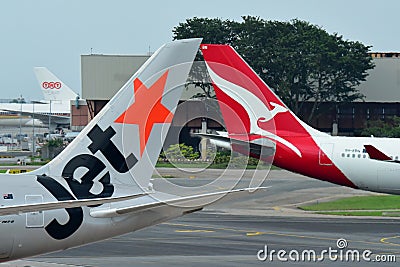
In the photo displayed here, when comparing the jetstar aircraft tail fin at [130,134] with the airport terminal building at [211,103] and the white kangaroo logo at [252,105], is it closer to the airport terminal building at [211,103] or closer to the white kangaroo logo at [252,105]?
the white kangaroo logo at [252,105]

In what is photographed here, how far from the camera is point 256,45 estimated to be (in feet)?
284

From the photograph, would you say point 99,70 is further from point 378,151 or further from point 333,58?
point 378,151

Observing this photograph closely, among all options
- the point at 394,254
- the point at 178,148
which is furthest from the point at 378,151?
the point at 178,148

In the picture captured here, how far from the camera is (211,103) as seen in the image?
8206 cm

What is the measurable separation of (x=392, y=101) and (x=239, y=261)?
209 ft

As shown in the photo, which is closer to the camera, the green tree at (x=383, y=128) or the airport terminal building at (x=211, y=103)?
the green tree at (x=383, y=128)

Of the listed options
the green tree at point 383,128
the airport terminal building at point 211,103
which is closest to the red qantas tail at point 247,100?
the green tree at point 383,128

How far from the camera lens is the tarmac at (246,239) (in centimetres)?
2352

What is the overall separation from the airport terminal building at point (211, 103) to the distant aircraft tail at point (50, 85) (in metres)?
43.0

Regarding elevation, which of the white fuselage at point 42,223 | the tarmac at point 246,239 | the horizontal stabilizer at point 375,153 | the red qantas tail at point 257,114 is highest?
the red qantas tail at point 257,114

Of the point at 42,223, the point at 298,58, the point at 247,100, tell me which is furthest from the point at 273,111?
the point at 298,58

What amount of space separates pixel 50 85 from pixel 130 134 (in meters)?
116

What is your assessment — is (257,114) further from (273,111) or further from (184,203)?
(184,203)

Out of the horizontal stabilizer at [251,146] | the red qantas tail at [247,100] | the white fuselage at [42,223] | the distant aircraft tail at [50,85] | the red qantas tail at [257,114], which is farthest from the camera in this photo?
the distant aircraft tail at [50,85]
